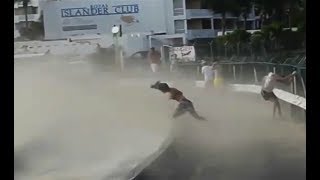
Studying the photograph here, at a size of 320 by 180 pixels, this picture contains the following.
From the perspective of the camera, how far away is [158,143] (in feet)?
8.79

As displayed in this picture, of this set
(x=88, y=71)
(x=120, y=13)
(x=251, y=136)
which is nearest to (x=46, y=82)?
(x=88, y=71)

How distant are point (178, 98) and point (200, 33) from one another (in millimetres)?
306

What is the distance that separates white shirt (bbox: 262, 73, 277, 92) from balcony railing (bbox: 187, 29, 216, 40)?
1.00 ft

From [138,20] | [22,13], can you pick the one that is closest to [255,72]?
[138,20]

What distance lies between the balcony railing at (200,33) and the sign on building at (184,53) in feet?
0.17

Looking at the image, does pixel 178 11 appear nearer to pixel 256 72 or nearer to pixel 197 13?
pixel 197 13

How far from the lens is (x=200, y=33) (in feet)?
8.50

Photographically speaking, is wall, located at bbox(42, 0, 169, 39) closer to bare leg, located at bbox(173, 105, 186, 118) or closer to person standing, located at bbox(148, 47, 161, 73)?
person standing, located at bbox(148, 47, 161, 73)

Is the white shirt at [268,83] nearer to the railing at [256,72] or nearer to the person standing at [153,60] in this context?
the railing at [256,72]

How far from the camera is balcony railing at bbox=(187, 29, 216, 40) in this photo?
8.47 ft

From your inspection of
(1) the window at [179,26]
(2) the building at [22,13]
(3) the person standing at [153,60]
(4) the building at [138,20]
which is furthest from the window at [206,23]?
(2) the building at [22,13]

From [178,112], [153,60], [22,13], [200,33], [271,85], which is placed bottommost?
[178,112]

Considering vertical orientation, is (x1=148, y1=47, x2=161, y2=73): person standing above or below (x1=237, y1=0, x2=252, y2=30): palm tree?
below

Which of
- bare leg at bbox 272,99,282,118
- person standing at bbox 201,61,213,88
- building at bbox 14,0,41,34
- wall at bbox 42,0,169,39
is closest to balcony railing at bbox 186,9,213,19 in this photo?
wall at bbox 42,0,169,39
